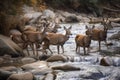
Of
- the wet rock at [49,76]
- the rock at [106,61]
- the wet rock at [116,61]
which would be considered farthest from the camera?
the wet rock at [116,61]

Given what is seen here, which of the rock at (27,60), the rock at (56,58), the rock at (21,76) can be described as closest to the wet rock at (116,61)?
the rock at (56,58)

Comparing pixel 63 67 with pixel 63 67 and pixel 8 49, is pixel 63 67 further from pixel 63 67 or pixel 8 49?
pixel 8 49

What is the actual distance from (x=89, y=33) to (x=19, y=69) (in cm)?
708

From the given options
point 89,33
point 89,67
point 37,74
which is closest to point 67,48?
point 89,33

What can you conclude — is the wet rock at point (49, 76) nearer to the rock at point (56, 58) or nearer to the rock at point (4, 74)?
the rock at point (4, 74)

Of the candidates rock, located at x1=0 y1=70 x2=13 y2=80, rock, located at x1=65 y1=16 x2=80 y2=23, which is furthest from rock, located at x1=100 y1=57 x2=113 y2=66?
rock, located at x1=65 y1=16 x2=80 y2=23

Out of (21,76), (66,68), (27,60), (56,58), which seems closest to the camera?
(21,76)

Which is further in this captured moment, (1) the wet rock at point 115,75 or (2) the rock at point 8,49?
(2) the rock at point 8,49

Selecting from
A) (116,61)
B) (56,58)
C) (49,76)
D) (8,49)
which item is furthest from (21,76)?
(116,61)

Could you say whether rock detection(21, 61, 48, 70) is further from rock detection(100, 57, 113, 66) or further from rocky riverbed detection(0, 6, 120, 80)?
rock detection(100, 57, 113, 66)

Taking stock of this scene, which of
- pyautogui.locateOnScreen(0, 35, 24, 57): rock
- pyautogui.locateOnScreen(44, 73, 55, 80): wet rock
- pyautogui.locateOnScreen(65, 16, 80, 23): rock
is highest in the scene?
pyautogui.locateOnScreen(65, 16, 80, 23): rock

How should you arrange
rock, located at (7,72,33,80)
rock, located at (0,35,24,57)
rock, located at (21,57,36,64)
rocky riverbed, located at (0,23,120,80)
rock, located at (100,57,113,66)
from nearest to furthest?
rock, located at (7,72,33,80), rocky riverbed, located at (0,23,120,80), rock, located at (100,57,113,66), rock, located at (21,57,36,64), rock, located at (0,35,24,57)

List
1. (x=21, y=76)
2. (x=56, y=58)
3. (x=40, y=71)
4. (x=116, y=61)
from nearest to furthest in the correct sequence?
(x=21, y=76) < (x=40, y=71) < (x=116, y=61) < (x=56, y=58)

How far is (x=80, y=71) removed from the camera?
13922 mm
